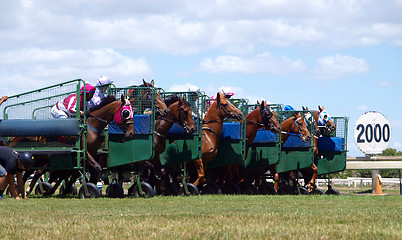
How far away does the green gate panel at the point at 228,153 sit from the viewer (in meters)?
20.6

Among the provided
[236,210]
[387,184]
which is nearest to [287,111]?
[236,210]

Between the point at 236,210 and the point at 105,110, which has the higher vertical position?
the point at 105,110

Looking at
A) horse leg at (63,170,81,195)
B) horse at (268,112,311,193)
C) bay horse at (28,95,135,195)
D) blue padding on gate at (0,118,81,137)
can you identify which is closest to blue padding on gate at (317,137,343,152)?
horse at (268,112,311,193)

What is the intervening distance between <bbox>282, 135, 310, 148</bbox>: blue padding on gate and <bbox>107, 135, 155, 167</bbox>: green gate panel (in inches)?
276

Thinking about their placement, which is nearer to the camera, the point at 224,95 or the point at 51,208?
the point at 51,208

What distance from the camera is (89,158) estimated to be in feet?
56.6

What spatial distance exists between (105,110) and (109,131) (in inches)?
31.9

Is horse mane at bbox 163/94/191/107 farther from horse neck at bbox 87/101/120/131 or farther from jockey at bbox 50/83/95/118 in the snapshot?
jockey at bbox 50/83/95/118

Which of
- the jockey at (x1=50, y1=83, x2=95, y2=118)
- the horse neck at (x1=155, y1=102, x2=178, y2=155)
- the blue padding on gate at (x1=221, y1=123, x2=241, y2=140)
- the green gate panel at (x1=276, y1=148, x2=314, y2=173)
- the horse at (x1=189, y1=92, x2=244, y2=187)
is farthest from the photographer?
the green gate panel at (x1=276, y1=148, x2=314, y2=173)

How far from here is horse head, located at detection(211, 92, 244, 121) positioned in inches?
790

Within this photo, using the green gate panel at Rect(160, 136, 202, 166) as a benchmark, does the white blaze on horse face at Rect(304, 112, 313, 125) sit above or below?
above

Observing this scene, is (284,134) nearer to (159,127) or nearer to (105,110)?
(159,127)

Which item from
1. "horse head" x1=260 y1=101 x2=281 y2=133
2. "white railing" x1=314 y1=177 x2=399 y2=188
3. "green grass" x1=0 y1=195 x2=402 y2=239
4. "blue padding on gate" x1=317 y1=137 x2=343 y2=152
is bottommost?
"white railing" x1=314 y1=177 x2=399 y2=188

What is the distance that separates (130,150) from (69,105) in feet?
5.77
